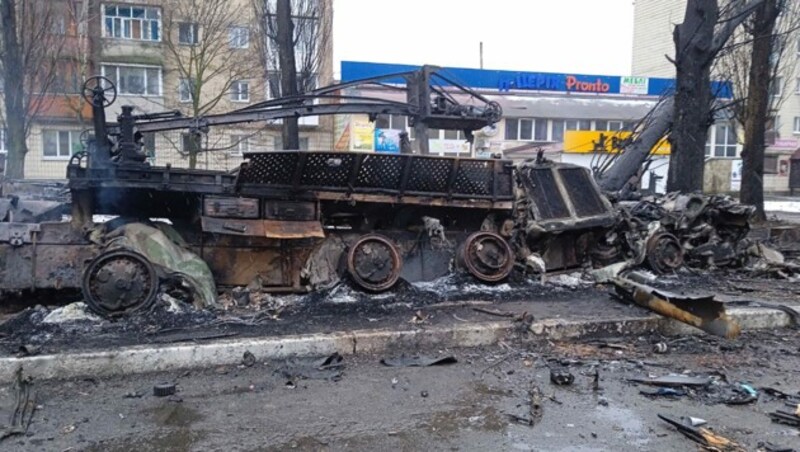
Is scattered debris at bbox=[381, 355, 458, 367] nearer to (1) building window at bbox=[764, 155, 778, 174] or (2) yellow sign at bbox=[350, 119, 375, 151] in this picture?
(2) yellow sign at bbox=[350, 119, 375, 151]

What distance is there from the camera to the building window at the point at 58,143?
98.5ft

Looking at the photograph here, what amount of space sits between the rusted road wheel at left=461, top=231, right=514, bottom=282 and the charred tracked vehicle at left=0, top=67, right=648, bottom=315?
0.05ft

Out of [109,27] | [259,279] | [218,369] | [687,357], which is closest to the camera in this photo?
[218,369]

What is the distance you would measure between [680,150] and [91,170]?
9581mm

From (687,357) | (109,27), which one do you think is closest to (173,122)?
(687,357)

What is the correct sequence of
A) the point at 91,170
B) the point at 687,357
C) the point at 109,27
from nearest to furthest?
the point at 687,357, the point at 91,170, the point at 109,27

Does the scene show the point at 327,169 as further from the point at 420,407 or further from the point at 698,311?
the point at 698,311

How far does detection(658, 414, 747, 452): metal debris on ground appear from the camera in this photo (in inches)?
139

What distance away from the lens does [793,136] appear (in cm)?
4231

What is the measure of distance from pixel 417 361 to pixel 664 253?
502cm

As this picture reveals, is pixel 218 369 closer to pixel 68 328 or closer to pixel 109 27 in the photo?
pixel 68 328

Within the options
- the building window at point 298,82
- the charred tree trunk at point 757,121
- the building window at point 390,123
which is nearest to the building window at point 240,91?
the building window at point 390,123

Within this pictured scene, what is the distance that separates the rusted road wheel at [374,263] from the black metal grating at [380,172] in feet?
1.97

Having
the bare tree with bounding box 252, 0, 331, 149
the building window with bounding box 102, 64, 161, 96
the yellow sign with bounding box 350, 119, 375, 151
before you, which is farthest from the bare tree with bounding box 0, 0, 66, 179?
the yellow sign with bounding box 350, 119, 375, 151
